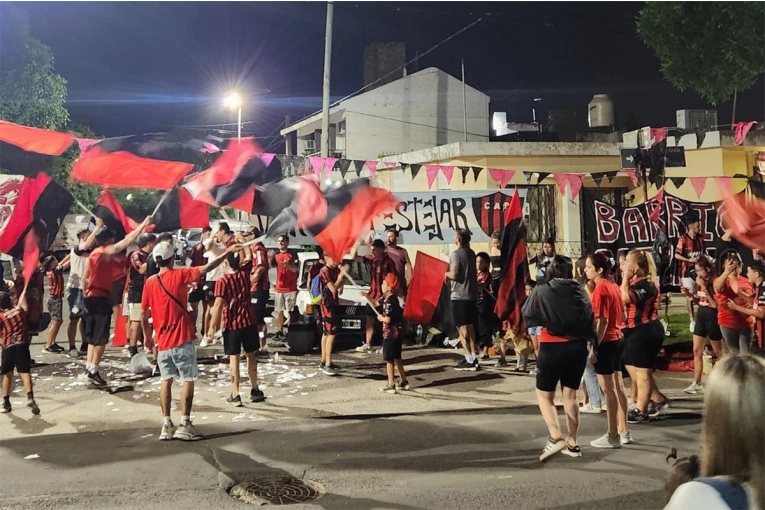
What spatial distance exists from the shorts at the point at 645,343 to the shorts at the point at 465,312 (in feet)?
11.4

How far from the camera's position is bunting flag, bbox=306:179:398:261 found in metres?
7.93

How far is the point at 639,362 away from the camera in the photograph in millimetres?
6953

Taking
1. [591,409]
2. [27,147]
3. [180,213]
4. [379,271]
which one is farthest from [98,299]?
[591,409]

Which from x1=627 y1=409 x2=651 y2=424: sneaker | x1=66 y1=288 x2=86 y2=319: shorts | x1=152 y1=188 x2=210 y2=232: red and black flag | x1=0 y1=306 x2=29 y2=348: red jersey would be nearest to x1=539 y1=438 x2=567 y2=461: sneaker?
x1=627 y1=409 x2=651 y2=424: sneaker

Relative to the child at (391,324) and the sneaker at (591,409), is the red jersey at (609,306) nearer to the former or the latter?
the sneaker at (591,409)

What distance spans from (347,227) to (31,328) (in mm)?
4143

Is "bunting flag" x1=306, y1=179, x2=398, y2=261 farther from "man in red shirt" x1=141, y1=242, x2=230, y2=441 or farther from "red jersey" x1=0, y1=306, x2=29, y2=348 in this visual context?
"red jersey" x1=0, y1=306, x2=29, y2=348

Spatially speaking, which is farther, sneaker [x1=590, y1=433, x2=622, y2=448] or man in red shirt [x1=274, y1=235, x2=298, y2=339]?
man in red shirt [x1=274, y1=235, x2=298, y2=339]

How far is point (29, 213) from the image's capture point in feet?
A: 24.6

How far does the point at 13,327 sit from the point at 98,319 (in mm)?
1414

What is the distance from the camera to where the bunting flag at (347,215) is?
793 cm

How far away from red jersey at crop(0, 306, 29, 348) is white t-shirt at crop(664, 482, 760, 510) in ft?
25.5

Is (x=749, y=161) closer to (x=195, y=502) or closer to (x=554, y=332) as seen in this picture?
(x=554, y=332)

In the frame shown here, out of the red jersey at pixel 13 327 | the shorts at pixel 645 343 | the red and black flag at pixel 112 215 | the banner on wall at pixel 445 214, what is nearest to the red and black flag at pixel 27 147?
the red and black flag at pixel 112 215
